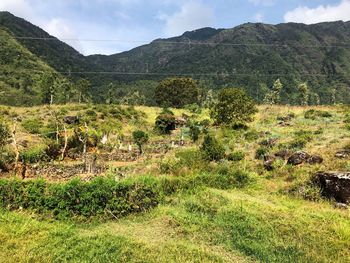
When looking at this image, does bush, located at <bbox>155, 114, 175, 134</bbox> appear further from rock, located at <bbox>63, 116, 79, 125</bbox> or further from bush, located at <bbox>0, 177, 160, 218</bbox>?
bush, located at <bbox>0, 177, 160, 218</bbox>

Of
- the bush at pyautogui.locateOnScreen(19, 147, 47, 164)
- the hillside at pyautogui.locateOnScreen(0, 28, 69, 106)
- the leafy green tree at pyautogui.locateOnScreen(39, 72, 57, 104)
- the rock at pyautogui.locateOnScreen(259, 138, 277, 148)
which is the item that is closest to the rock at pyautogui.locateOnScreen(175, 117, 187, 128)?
the rock at pyautogui.locateOnScreen(259, 138, 277, 148)

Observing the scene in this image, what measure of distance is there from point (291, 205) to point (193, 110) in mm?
49475

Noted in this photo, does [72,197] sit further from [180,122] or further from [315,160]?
[180,122]

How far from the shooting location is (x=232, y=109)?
45.1 meters

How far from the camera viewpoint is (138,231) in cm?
1408

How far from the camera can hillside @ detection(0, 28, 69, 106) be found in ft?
367

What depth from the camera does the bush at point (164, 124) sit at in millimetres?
48500

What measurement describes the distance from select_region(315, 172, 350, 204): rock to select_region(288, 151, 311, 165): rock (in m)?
5.16

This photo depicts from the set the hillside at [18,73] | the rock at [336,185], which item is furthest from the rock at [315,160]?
the hillside at [18,73]

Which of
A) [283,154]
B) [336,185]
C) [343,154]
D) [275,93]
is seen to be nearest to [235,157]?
[283,154]

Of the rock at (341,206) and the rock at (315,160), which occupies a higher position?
the rock at (315,160)

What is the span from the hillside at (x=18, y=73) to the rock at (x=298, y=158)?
90915 millimetres

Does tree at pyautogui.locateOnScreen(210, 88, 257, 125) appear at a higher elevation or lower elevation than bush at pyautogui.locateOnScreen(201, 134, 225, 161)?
higher

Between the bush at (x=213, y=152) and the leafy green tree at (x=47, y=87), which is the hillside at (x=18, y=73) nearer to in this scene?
the leafy green tree at (x=47, y=87)
